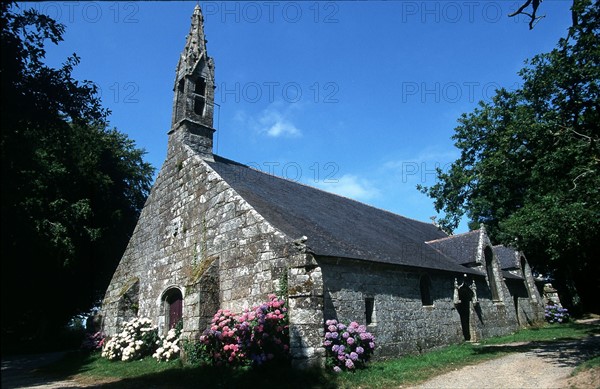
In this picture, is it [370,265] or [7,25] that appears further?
[370,265]

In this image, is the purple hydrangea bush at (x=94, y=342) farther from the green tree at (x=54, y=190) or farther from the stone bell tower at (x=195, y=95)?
the stone bell tower at (x=195, y=95)

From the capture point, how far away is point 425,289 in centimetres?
1445

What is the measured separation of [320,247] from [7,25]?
8.28 m

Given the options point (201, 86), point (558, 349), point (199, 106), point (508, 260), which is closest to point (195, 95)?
point (199, 106)

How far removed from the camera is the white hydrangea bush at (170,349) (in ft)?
39.5

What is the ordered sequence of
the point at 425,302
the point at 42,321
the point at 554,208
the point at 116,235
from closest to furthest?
the point at 554,208 < the point at 425,302 < the point at 116,235 < the point at 42,321

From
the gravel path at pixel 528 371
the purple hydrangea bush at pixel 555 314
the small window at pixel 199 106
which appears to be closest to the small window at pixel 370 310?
the gravel path at pixel 528 371

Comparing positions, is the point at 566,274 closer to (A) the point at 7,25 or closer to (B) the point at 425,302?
(B) the point at 425,302

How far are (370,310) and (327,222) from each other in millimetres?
3592

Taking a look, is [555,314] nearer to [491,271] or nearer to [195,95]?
[491,271]

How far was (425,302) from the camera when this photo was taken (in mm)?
14258

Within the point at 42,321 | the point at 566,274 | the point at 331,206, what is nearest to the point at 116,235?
the point at 42,321

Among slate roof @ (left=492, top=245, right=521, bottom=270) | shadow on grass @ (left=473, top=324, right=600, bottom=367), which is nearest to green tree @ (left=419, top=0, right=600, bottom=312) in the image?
shadow on grass @ (left=473, top=324, right=600, bottom=367)

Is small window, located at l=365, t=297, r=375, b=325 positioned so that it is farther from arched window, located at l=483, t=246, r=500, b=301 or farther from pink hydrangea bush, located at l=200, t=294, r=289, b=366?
arched window, located at l=483, t=246, r=500, b=301
